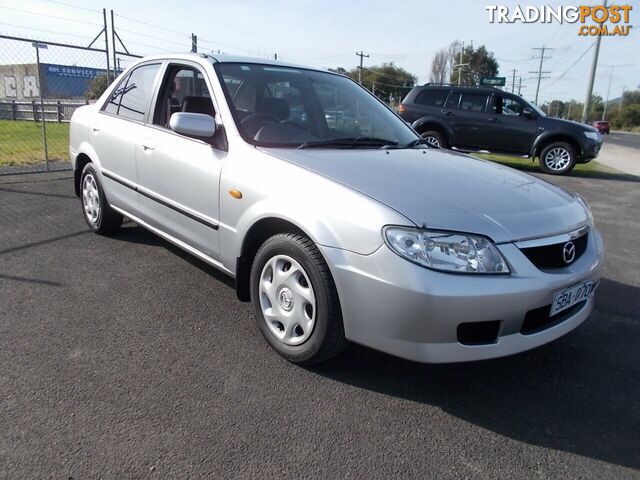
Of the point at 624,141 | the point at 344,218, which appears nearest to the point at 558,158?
the point at 344,218

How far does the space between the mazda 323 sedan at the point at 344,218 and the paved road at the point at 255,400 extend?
0.32 meters

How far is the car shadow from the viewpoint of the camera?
229 centimetres

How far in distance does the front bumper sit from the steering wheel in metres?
1.12

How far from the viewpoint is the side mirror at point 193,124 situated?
3035mm

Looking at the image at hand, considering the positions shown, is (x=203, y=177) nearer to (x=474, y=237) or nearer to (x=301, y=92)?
(x=301, y=92)

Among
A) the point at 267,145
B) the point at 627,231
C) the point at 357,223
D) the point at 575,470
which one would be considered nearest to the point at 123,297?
the point at 267,145

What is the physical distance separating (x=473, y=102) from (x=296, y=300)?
35.6 feet

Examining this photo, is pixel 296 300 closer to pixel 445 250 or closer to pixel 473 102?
pixel 445 250

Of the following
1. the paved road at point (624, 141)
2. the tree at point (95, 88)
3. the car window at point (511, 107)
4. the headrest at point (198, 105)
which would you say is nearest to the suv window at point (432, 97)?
the car window at point (511, 107)

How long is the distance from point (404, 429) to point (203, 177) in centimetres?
196

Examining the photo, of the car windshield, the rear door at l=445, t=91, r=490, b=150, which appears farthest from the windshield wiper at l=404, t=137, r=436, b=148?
the rear door at l=445, t=91, r=490, b=150

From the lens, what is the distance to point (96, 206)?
16.0 ft

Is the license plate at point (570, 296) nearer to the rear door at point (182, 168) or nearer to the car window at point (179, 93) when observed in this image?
the rear door at point (182, 168)

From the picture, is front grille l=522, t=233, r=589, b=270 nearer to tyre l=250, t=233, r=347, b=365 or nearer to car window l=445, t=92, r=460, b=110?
tyre l=250, t=233, r=347, b=365
